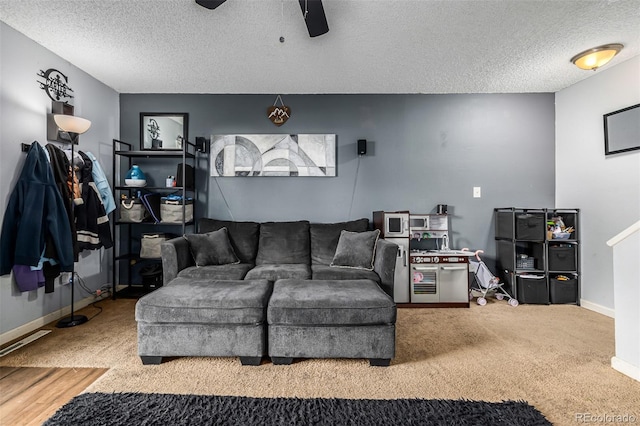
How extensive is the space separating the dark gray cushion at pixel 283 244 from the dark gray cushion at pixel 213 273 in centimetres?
39

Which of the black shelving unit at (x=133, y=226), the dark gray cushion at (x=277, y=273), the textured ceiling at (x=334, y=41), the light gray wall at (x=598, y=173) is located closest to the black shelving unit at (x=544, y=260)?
the light gray wall at (x=598, y=173)

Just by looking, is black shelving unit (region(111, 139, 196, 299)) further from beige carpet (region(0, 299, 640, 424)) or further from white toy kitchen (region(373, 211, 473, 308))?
white toy kitchen (region(373, 211, 473, 308))

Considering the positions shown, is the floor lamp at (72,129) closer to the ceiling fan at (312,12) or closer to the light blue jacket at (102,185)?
the light blue jacket at (102,185)

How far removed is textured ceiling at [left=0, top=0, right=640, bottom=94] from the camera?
2160 mm

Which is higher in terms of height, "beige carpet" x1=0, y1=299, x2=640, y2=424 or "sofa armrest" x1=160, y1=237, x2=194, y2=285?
"sofa armrest" x1=160, y1=237, x2=194, y2=285

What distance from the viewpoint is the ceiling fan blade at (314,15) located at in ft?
6.15

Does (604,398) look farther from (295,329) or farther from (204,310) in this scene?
(204,310)

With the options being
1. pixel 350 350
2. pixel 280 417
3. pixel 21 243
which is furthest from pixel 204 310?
pixel 21 243

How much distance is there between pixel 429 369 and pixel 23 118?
378 centimetres

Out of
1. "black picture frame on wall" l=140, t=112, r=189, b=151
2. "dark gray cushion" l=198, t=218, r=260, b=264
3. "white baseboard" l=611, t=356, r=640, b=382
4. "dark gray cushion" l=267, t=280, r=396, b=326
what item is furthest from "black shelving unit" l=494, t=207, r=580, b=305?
"black picture frame on wall" l=140, t=112, r=189, b=151

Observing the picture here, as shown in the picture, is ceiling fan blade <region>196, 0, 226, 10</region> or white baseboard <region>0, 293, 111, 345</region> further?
white baseboard <region>0, 293, 111, 345</region>

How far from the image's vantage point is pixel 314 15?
6.38ft

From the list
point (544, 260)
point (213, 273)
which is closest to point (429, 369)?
point (213, 273)

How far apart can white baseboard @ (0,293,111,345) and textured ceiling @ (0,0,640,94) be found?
248 centimetres
